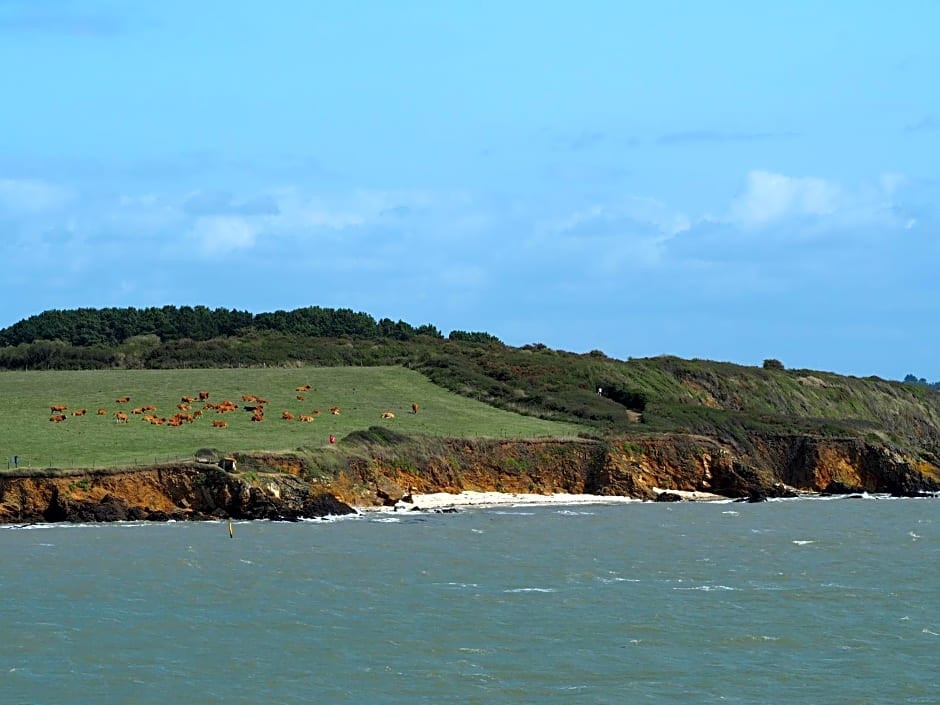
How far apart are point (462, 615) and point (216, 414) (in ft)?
134

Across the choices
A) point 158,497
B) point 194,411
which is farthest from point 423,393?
point 158,497

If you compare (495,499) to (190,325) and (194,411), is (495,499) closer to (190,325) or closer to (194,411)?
(194,411)

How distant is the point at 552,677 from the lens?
2595 cm

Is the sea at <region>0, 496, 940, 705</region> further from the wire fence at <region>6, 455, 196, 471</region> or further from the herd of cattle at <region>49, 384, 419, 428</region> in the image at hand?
the herd of cattle at <region>49, 384, 419, 428</region>

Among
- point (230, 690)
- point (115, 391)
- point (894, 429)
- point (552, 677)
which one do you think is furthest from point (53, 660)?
point (894, 429)

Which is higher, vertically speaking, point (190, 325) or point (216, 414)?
point (190, 325)

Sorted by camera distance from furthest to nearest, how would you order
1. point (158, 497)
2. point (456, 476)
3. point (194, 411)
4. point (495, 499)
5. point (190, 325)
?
1. point (190, 325)
2. point (194, 411)
3. point (456, 476)
4. point (495, 499)
5. point (158, 497)

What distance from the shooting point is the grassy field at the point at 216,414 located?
5825cm

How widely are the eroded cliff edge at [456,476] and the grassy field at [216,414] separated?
6.72ft

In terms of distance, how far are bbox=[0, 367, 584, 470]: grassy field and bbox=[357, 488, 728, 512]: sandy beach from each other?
16.7 ft

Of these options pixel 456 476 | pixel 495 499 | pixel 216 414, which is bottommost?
pixel 495 499

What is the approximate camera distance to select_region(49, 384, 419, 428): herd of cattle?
224ft

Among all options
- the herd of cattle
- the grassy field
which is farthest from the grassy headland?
the herd of cattle

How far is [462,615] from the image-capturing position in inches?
1264
